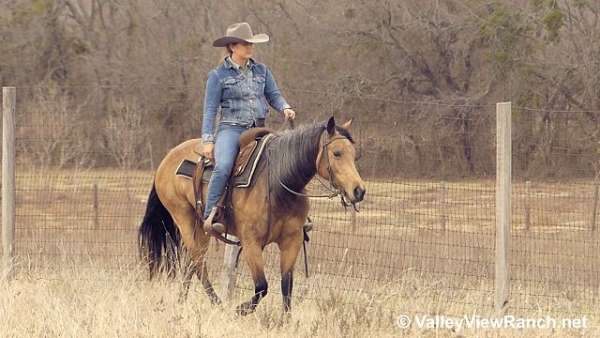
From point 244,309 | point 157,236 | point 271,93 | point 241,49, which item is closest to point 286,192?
point 244,309

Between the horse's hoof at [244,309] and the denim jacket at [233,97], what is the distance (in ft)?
4.51

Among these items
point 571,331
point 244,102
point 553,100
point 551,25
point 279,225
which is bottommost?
point 571,331

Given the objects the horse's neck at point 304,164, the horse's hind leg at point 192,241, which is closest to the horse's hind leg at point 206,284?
the horse's hind leg at point 192,241

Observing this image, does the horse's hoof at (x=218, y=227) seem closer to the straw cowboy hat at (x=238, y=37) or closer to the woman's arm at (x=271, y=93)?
the woman's arm at (x=271, y=93)

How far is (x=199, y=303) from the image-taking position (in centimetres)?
849

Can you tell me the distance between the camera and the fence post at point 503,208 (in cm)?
853

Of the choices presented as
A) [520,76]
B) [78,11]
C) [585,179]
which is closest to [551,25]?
[520,76]

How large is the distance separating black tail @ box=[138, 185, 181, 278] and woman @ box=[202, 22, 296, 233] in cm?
135

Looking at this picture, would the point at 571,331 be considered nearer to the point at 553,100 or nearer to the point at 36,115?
the point at 36,115

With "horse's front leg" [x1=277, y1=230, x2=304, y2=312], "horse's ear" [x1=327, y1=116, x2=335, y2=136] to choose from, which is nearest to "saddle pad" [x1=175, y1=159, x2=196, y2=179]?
"horse's front leg" [x1=277, y1=230, x2=304, y2=312]

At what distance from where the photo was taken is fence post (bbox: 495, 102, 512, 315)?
8.53 m

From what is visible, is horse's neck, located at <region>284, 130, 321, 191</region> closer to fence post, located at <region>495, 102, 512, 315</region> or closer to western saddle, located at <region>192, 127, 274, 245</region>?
western saddle, located at <region>192, 127, 274, 245</region>

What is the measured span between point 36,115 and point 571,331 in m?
6.39

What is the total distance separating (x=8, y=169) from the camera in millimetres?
10352
